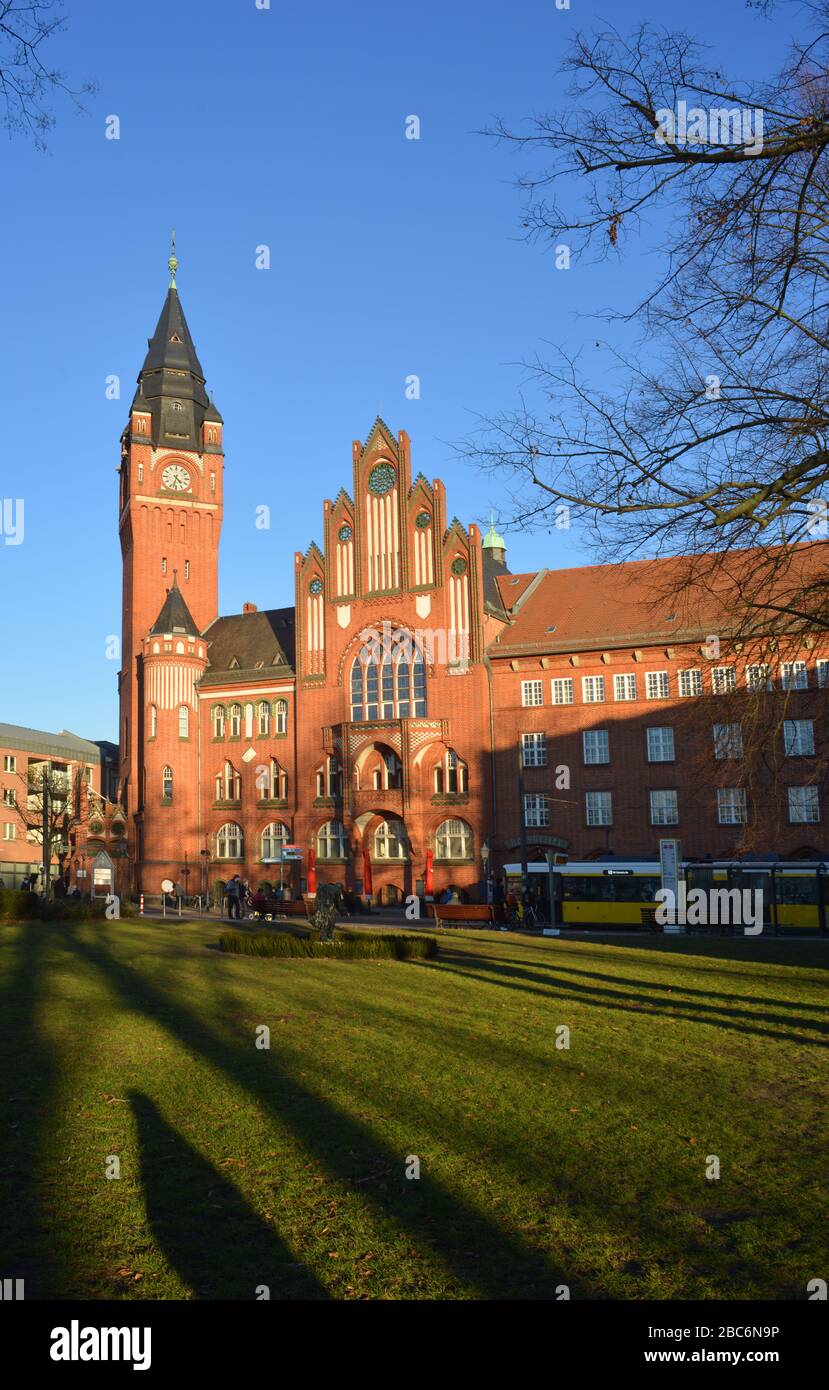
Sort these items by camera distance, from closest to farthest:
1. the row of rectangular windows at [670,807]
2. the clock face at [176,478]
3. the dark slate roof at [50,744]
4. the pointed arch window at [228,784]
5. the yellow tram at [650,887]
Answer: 1. the yellow tram at [650,887]
2. the row of rectangular windows at [670,807]
3. the pointed arch window at [228,784]
4. the clock face at [176,478]
5. the dark slate roof at [50,744]

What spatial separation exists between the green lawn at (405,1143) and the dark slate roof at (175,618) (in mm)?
46802

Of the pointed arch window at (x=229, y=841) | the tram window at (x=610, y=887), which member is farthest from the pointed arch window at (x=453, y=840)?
the pointed arch window at (x=229, y=841)

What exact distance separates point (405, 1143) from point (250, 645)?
55.4 metres

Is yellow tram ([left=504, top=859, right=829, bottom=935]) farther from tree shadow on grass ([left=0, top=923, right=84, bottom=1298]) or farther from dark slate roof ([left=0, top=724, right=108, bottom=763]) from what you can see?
dark slate roof ([left=0, top=724, right=108, bottom=763])

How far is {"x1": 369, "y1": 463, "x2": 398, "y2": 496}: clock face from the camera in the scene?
55031 mm

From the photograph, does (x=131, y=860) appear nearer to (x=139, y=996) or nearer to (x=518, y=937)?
(x=518, y=937)

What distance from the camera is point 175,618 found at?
204ft

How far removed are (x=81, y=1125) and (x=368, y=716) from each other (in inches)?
1809

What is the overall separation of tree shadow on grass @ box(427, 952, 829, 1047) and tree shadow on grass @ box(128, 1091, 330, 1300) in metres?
8.12

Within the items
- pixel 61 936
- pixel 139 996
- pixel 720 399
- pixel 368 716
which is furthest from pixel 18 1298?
pixel 368 716

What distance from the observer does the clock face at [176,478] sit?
66.8m

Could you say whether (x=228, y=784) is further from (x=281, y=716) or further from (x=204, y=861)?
(x=281, y=716)

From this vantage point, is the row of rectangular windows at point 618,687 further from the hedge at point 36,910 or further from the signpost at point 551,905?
the hedge at point 36,910

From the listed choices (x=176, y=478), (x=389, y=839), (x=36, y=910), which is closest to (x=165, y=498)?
(x=176, y=478)
